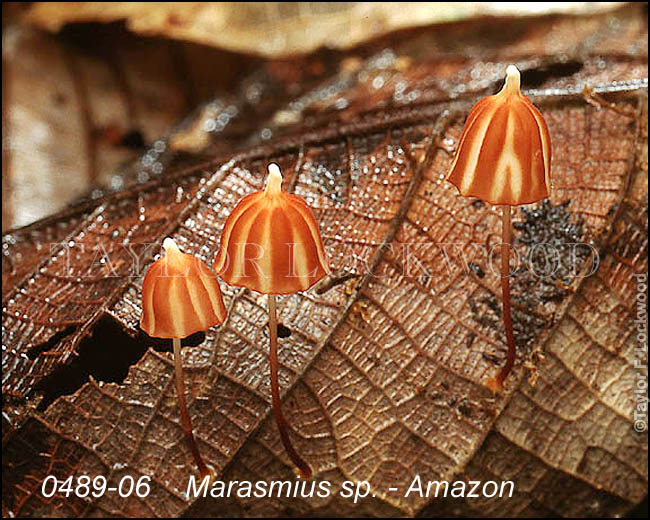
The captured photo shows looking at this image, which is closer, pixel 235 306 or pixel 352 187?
pixel 235 306

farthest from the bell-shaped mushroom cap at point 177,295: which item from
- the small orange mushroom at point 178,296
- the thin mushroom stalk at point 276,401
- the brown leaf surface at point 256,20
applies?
the brown leaf surface at point 256,20

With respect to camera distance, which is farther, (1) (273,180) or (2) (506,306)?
(2) (506,306)

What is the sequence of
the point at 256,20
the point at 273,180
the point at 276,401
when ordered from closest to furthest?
the point at 273,180, the point at 276,401, the point at 256,20

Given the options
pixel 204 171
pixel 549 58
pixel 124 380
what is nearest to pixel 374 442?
pixel 124 380

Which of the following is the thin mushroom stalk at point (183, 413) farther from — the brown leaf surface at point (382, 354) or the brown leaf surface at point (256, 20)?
the brown leaf surface at point (256, 20)

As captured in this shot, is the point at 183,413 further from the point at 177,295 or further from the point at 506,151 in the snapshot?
the point at 506,151

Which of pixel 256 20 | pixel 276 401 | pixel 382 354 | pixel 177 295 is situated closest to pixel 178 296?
pixel 177 295

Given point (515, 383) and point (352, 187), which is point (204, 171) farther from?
point (515, 383)
